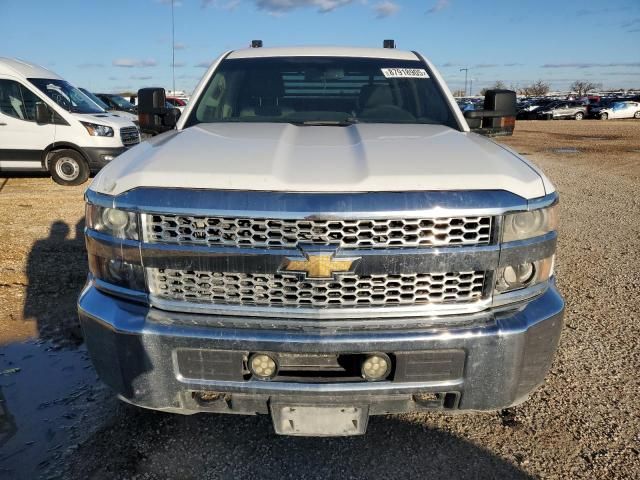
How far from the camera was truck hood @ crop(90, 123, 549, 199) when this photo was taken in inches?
82.9

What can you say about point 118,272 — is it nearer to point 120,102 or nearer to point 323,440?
point 323,440

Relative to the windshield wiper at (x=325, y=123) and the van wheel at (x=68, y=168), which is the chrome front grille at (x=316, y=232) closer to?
the windshield wiper at (x=325, y=123)

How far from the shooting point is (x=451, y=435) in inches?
110

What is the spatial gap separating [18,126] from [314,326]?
10.2 m

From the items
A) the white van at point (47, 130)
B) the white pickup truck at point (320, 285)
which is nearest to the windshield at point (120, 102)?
the white van at point (47, 130)

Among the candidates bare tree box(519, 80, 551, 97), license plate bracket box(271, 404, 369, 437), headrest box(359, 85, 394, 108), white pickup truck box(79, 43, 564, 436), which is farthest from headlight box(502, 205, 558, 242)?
bare tree box(519, 80, 551, 97)

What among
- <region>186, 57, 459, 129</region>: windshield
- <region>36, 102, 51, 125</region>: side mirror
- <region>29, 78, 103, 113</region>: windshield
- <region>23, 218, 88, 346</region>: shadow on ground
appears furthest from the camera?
<region>29, 78, 103, 113</region>: windshield

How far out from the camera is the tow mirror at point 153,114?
12.3 feet

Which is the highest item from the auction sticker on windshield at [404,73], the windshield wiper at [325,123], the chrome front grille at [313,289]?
the auction sticker on windshield at [404,73]

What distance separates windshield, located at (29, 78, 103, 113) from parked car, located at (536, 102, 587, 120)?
1590 inches

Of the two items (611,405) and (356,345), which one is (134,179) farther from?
(611,405)

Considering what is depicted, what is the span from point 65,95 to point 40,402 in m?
9.31

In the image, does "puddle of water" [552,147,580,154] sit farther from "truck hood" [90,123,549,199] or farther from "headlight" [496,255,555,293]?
"headlight" [496,255,555,293]

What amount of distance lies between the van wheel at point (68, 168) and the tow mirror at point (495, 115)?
8987 millimetres
